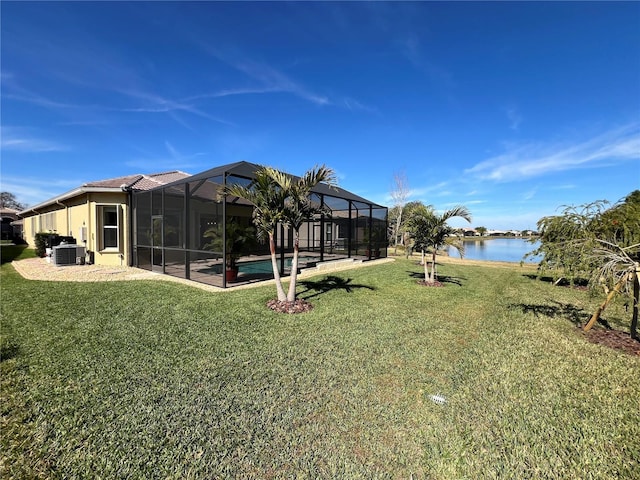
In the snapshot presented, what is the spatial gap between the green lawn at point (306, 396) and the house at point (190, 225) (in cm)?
282

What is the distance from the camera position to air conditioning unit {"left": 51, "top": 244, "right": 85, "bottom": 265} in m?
10.1

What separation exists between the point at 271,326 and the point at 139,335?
188 centimetres

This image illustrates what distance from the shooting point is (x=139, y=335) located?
3.84 metres

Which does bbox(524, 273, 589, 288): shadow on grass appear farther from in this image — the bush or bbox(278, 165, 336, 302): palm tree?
the bush

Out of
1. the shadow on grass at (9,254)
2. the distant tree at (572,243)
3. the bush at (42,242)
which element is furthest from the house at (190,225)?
the distant tree at (572,243)

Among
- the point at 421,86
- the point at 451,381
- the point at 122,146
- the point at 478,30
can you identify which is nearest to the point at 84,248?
the point at 122,146

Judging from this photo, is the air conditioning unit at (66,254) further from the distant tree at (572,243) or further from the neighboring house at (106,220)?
the distant tree at (572,243)

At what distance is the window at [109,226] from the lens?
34.0 ft

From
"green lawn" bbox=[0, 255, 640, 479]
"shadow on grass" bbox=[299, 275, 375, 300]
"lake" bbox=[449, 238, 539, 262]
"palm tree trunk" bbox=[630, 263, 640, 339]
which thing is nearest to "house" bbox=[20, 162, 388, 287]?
"shadow on grass" bbox=[299, 275, 375, 300]

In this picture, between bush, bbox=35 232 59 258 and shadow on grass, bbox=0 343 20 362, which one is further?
bush, bbox=35 232 59 258

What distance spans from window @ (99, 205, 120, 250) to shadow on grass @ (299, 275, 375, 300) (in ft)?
26.4

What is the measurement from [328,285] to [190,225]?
4.47 meters

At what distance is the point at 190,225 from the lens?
7953mm

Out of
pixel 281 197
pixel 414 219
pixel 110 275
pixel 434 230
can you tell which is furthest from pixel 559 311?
pixel 110 275
